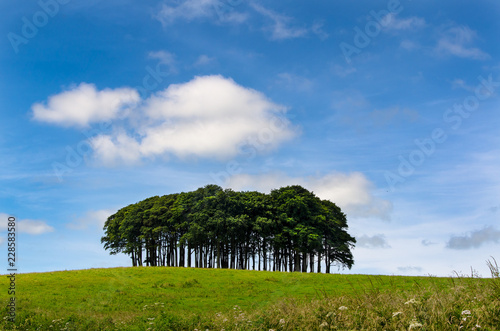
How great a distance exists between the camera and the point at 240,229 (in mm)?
58906

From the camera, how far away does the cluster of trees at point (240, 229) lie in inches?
2312

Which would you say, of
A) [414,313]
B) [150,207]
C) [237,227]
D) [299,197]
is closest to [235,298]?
[414,313]

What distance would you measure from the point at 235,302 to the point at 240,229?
3221 centimetres

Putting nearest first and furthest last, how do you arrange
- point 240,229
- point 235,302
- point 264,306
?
point 264,306 < point 235,302 < point 240,229

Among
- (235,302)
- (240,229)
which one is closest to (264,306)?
(235,302)

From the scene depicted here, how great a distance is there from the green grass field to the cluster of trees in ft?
43.8

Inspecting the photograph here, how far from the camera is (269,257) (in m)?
64.6

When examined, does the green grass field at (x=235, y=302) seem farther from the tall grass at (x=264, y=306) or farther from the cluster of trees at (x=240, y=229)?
the cluster of trees at (x=240, y=229)

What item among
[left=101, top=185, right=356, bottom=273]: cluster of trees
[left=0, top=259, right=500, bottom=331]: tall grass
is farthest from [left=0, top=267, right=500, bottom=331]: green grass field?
[left=101, top=185, right=356, bottom=273]: cluster of trees

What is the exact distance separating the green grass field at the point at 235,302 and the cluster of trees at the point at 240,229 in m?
13.4

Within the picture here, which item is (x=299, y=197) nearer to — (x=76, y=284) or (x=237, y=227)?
(x=237, y=227)

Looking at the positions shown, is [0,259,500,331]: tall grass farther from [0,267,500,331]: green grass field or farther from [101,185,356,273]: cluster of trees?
[101,185,356,273]: cluster of trees

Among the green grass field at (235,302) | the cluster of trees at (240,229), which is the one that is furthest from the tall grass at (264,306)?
the cluster of trees at (240,229)

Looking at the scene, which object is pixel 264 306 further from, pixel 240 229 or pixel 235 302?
pixel 240 229
